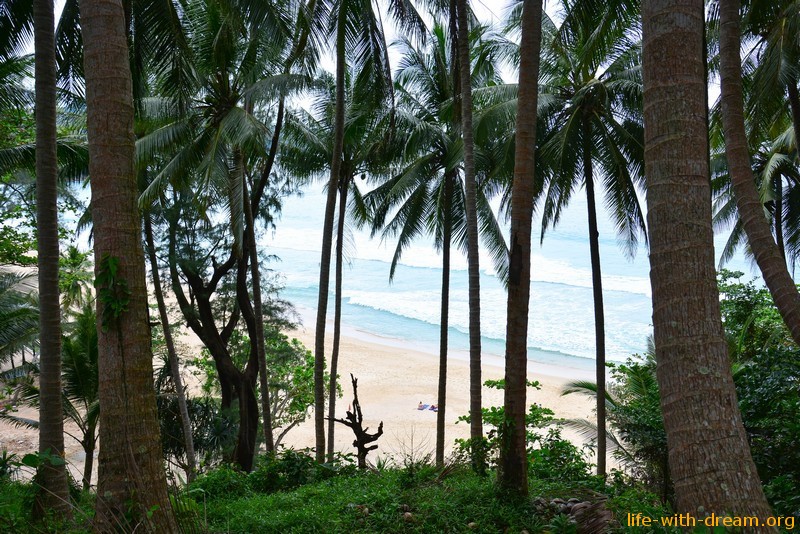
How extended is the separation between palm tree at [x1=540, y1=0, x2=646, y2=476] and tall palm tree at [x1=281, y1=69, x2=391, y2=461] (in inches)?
144

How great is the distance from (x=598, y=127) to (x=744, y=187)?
19.9 feet

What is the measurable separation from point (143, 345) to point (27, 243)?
1063 cm

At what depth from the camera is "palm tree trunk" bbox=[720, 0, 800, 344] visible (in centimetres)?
564

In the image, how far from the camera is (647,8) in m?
3.29

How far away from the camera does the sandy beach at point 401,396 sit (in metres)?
20.2

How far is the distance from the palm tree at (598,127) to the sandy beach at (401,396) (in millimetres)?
7577

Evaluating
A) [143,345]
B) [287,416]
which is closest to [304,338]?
[287,416]

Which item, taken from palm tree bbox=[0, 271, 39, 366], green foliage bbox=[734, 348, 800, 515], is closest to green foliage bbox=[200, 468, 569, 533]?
green foliage bbox=[734, 348, 800, 515]

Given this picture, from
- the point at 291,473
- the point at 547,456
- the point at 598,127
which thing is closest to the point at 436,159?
the point at 598,127

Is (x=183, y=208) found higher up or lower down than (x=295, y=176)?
lower down

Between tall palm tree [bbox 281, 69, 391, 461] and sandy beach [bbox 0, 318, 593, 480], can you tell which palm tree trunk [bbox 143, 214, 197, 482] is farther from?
sandy beach [bbox 0, 318, 593, 480]

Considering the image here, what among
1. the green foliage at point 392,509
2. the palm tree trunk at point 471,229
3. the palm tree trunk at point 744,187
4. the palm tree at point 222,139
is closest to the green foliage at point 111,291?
the green foliage at point 392,509

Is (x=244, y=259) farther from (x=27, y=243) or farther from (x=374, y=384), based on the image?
(x=374, y=384)

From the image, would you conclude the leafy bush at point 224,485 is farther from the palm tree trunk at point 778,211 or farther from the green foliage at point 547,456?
the palm tree trunk at point 778,211
